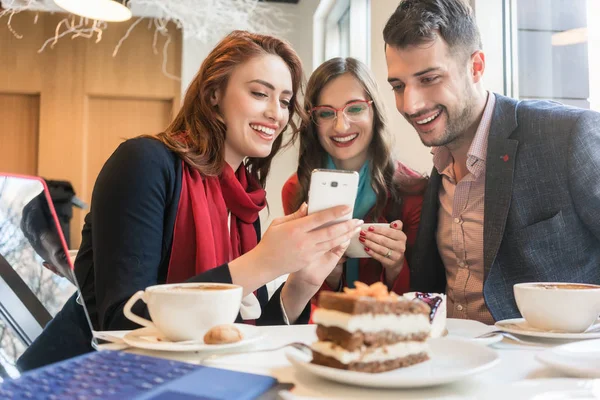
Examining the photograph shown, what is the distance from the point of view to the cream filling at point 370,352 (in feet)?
2.27

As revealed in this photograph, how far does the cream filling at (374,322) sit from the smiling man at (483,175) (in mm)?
759

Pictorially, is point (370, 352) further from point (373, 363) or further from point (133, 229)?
point (133, 229)

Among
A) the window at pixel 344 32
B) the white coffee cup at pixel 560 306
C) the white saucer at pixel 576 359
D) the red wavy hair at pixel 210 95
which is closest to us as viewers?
the white saucer at pixel 576 359

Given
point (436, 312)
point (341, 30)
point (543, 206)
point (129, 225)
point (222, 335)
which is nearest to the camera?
point (222, 335)

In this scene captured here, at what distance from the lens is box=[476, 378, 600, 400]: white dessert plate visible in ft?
1.97

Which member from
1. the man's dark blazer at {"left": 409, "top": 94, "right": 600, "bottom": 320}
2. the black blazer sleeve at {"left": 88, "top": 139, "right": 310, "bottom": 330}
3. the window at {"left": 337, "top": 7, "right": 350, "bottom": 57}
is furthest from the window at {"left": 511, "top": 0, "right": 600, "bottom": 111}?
the window at {"left": 337, "top": 7, "right": 350, "bottom": 57}

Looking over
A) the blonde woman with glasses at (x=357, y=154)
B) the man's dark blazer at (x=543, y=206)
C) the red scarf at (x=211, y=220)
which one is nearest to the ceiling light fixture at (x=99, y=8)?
the blonde woman with glasses at (x=357, y=154)

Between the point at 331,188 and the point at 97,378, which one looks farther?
the point at 331,188

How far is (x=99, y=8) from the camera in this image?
3.57 meters

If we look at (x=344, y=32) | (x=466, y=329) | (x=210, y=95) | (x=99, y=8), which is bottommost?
(x=466, y=329)

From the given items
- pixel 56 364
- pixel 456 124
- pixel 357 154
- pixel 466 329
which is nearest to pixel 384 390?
pixel 56 364

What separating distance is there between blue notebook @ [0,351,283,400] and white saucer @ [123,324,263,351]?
0.41 feet

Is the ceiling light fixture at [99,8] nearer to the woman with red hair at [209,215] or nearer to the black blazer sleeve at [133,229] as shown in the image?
the woman with red hair at [209,215]

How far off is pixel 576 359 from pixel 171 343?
587mm
